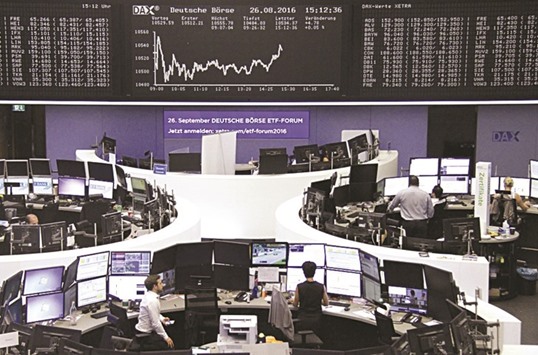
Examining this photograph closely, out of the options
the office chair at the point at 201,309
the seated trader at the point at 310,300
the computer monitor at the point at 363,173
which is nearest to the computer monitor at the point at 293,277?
the seated trader at the point at 310,300

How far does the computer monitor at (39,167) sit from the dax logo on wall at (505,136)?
7658 mm

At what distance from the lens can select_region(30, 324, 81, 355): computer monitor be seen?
21.3 ft

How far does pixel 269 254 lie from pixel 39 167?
5594 mm

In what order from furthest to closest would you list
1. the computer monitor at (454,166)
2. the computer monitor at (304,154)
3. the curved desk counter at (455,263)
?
the computer monitor at (304,154) → the computer monitor at (454,166) → the curved desk counter at (455,263)

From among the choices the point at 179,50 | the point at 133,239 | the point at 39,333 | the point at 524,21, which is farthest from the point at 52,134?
the point at 39,333

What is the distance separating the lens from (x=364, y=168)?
1258 cm

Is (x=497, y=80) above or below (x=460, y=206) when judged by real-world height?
above

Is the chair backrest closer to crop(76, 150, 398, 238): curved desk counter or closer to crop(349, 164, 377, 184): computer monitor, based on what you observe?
crop(349, 164, 377, 184): computer monitor

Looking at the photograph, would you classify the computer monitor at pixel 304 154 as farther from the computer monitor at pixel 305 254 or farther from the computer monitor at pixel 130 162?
the computer monitor at pixel 305 254

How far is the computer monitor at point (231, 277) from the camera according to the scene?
353 inches

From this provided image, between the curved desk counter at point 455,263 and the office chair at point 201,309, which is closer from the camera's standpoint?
the curved desk counter at point 455,263

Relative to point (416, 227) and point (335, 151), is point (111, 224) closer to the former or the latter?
point (416, 227)

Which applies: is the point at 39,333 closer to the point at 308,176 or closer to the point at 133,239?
the point at 133,239

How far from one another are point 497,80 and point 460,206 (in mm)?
2449
